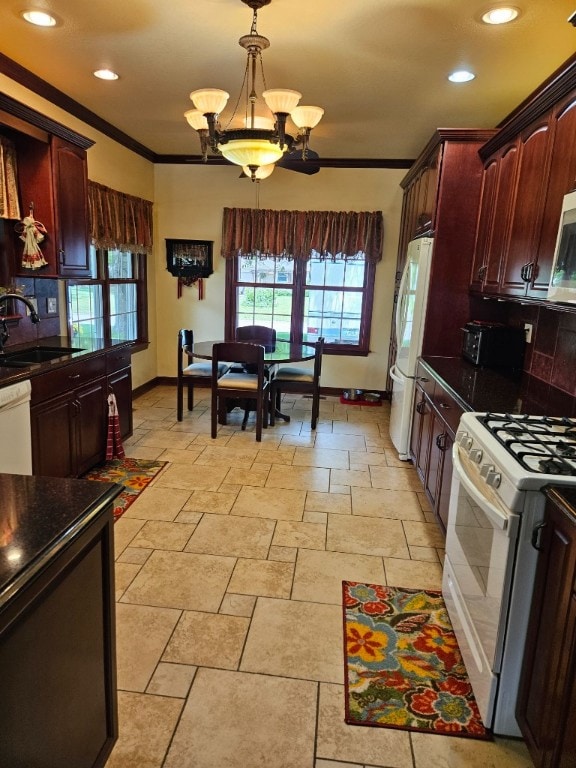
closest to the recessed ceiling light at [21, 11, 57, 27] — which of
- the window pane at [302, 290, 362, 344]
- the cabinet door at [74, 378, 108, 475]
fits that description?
the cabinet door at [74, 378, 108, 475]

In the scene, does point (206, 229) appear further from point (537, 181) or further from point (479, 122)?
point (537, 181)

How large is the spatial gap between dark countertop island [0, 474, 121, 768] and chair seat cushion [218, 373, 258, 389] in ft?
10.1

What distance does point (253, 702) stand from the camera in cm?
174

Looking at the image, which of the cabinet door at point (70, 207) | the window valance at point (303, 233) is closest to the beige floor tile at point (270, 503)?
the cabinet door at point (70, 207)

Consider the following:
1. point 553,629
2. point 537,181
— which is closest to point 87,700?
point 553,629

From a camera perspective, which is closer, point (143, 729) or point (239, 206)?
point (143, 729)

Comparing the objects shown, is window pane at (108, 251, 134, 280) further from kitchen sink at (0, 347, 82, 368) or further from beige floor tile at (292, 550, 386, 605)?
beige floor tile at (292, 550, 386, 605)

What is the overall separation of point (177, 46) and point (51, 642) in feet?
10.2

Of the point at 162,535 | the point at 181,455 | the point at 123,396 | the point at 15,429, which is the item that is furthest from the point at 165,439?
the point at 15,429

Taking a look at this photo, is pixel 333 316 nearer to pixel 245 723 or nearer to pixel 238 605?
pixel 238 605

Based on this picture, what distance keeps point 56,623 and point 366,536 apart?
208cm

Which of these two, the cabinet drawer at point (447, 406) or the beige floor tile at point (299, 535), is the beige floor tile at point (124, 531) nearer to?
the beige floor tile at point (299, 535)

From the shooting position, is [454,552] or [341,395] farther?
[341,395]

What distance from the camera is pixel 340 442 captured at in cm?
446
